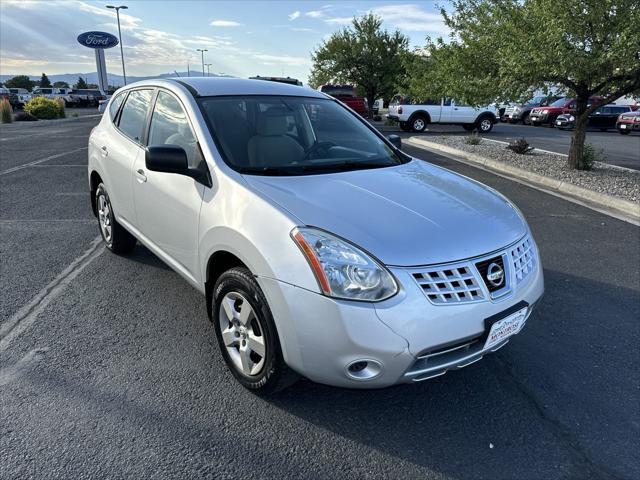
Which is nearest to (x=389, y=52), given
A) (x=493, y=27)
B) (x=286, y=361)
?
(x=493, y=27)

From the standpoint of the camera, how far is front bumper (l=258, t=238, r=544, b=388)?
2090 millimetres

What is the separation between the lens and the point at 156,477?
214cm

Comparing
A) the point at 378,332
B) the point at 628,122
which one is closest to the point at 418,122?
the point at 628,122

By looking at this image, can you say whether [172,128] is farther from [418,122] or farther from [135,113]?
[418,122]

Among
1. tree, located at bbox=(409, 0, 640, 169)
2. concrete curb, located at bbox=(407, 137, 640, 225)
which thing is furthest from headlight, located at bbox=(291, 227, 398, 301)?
tree, located at bbox=(409, 0, 640, 169)

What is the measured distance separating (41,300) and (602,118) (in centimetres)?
2664

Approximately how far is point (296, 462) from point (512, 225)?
1.76 meters

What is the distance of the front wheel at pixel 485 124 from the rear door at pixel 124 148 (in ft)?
67.8

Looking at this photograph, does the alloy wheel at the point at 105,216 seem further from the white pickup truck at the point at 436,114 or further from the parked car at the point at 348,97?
the white pickup truck at the point at 436,114

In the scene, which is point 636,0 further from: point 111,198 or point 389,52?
point 389,52

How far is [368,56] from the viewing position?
3133cm

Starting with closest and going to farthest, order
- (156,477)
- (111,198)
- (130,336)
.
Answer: (156,477) < (130,336) < (111,198)

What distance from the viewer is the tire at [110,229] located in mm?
4566

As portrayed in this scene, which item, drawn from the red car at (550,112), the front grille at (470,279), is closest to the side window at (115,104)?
the front grille at (470,279)
